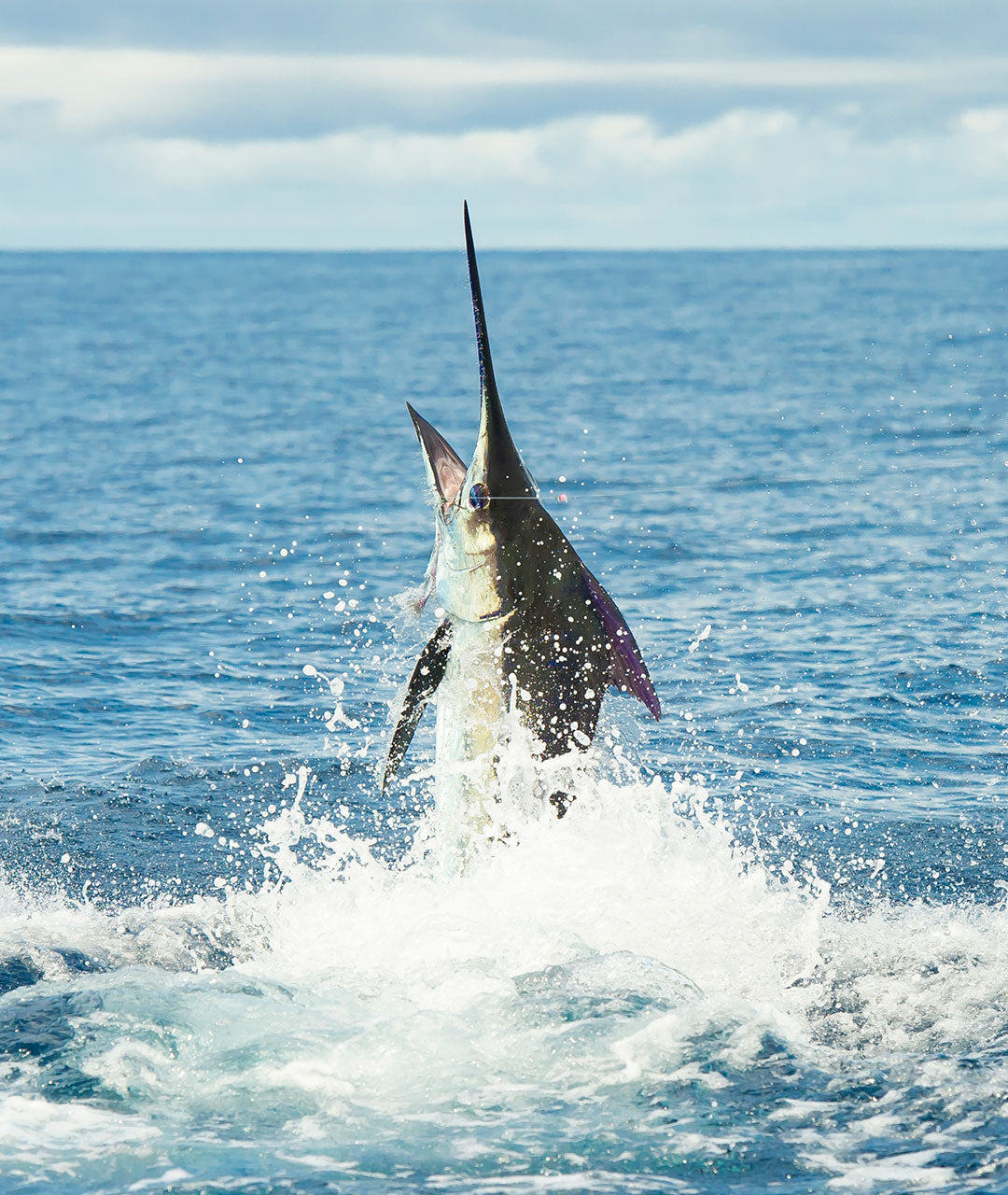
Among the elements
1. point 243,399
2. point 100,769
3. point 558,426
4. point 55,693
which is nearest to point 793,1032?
point 100,769

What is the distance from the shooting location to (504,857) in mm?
9320

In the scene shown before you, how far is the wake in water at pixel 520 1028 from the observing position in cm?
724

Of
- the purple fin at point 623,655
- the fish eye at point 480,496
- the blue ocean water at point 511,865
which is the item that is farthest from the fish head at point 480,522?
the blue ocean water at point 511,865

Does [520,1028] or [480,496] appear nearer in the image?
[520,1028]

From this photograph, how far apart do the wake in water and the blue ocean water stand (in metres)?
0.03

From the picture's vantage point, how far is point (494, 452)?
8.51 meters

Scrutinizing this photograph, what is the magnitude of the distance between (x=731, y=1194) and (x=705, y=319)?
8254 centimetres

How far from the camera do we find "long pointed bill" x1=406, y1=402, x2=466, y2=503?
8836 millimetres

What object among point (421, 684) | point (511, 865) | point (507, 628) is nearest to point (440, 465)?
point (507, 628)

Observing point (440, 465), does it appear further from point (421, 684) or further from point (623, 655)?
point (623, 655)

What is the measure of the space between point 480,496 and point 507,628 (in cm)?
86

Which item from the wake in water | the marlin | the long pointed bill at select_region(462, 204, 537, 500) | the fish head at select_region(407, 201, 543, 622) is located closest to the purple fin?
the marlin

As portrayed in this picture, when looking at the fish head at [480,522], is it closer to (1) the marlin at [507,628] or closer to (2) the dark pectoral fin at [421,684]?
(1) the marlin at [507,628]

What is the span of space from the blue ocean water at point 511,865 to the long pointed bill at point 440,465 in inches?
37.3
